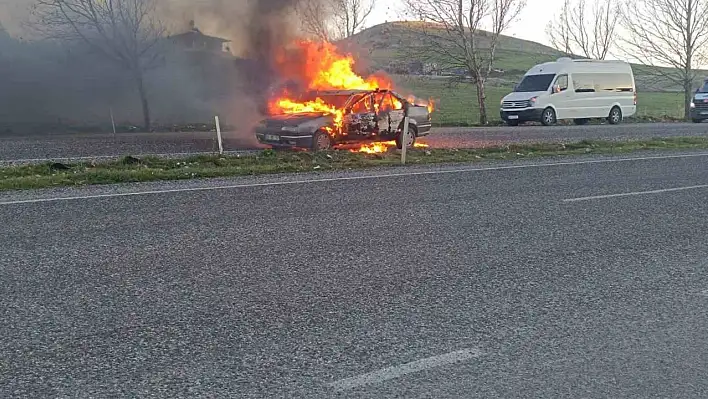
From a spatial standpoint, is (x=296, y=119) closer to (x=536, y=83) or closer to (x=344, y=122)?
(x=344, y=122)

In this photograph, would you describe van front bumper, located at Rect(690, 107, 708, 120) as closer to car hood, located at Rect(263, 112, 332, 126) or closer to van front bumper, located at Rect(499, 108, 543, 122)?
van front bumper, located at Rect(499, 108, 543, 122)

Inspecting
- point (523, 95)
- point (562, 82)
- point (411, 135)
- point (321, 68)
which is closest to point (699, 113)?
point (562, 82)

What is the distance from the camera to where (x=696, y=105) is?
28.9 m

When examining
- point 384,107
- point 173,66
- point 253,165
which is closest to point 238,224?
point 253,165

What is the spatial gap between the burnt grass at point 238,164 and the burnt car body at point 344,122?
35.3 inches

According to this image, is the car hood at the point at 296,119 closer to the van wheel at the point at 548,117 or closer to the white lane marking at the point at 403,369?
the white lane marking at the point at 403,369

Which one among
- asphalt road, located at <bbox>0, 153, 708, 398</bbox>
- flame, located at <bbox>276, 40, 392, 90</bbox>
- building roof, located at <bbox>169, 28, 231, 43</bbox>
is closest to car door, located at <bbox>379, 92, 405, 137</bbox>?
flame, located at <bbox>276, 40, 392, 90</bbox>

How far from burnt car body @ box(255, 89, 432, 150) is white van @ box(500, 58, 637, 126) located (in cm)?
1142

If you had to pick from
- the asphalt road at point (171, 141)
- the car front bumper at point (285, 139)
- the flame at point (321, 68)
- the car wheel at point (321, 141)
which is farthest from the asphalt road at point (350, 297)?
the flame at point (321, 68)

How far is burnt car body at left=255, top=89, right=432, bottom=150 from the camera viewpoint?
44.8ft

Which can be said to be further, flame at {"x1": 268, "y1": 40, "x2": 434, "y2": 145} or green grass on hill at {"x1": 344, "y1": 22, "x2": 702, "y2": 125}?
green grass on hill at {"x1": 344, "y1": 22, "x2": 702, "y2": 125}

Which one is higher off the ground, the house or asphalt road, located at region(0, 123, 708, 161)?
the house

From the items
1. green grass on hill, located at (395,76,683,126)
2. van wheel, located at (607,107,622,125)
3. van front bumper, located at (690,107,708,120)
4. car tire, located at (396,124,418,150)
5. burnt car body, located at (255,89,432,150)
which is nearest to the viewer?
burnt car body, located at (255,89,432,150)

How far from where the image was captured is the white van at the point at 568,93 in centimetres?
2523
